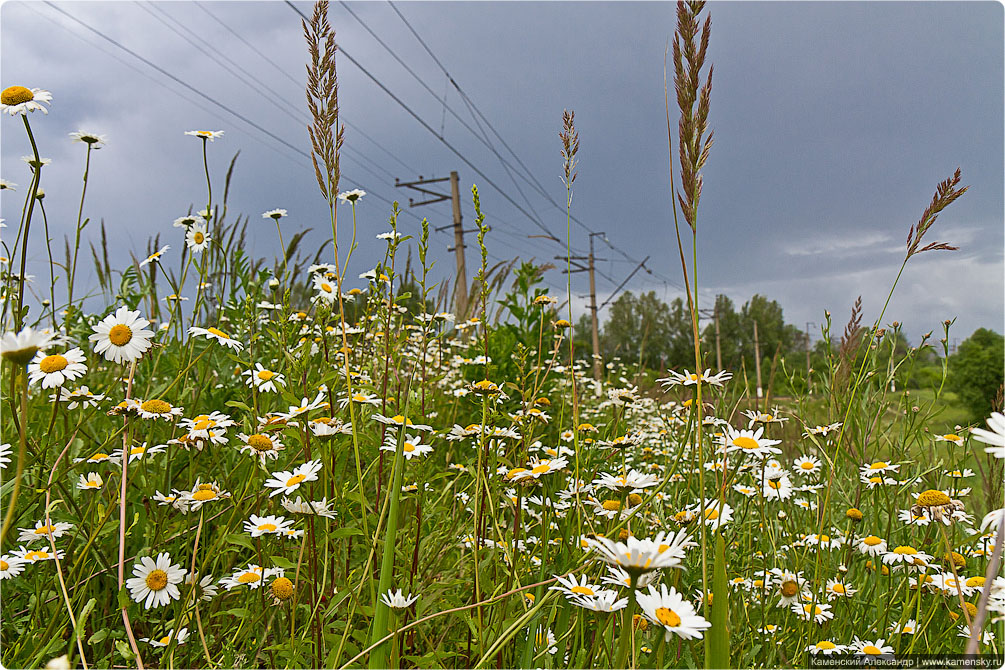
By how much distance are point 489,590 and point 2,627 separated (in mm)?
962

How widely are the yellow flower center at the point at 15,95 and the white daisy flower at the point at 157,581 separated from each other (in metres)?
1.02

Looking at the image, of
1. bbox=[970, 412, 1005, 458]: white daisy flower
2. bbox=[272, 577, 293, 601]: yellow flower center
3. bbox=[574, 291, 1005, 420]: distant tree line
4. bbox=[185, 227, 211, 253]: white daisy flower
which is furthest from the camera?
bbox=[574, 291, 1005, 420]: distant tree line

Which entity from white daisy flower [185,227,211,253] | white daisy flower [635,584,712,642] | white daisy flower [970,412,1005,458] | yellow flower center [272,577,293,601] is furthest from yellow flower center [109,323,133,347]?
white daisy flower [970,412,1005,458]

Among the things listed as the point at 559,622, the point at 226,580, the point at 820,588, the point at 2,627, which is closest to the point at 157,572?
the point at 226,580

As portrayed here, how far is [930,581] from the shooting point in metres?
1.23

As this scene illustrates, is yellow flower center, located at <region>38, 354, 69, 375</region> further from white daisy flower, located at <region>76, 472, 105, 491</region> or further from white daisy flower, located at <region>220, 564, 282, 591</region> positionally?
white daisy flower, located at <region>220, 564, 282, 591</region>

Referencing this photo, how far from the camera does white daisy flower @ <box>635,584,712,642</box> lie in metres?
0.68

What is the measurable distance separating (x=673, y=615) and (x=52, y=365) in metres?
1.20

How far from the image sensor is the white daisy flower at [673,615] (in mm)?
680

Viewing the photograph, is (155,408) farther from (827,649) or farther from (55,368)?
(827,649)

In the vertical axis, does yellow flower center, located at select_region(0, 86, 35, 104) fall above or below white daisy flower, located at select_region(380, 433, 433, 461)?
above

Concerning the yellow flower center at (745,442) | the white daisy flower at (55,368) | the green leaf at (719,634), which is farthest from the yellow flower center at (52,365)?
the yellow flower center at (745,442)

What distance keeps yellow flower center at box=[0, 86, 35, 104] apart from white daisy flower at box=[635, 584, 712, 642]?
1568mm

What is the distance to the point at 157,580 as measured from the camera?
1.07m
